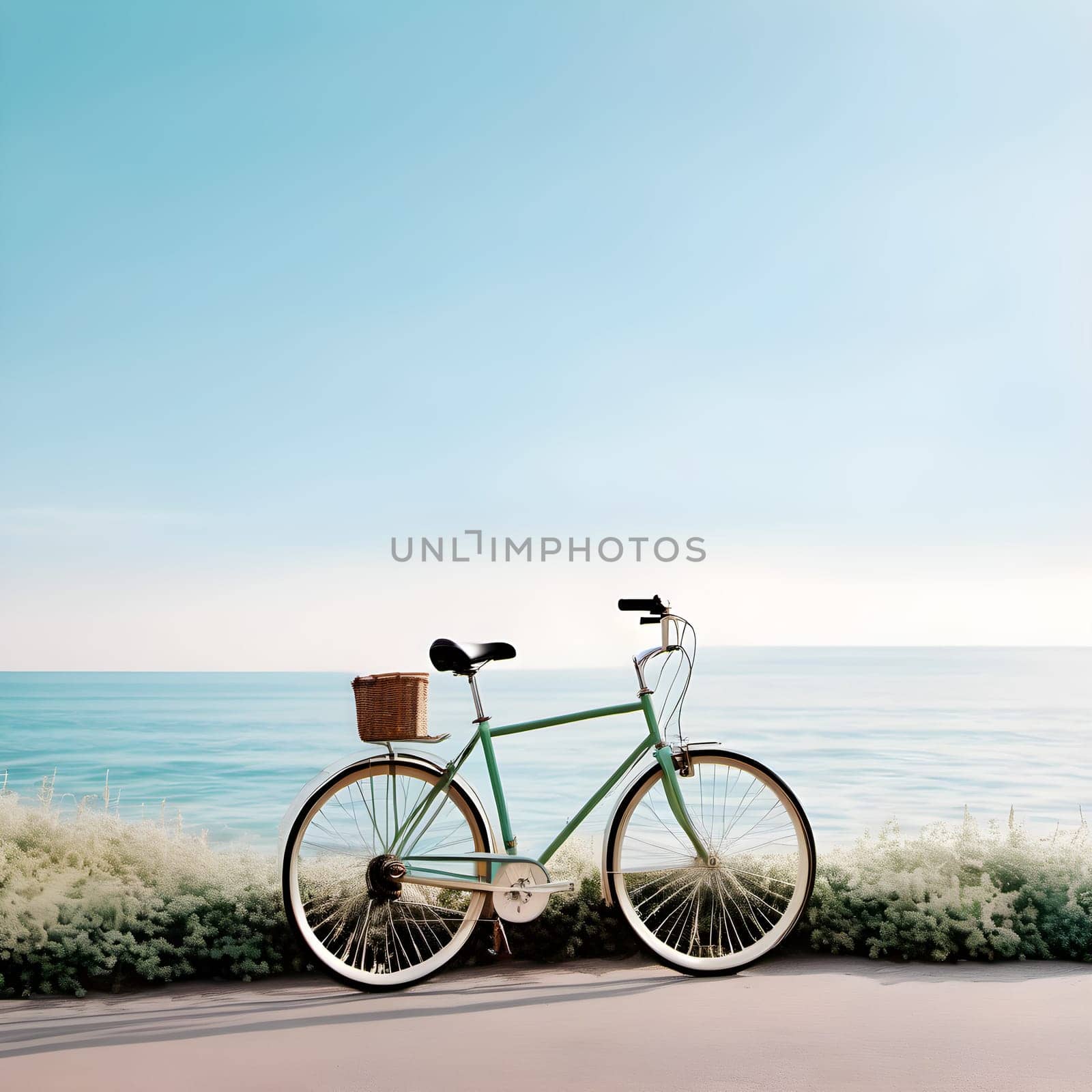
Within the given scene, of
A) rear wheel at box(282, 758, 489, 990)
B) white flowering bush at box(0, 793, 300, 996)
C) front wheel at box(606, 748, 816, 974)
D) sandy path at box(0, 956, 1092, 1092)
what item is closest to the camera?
sandy path at box(0, 956, 1092, 1092)

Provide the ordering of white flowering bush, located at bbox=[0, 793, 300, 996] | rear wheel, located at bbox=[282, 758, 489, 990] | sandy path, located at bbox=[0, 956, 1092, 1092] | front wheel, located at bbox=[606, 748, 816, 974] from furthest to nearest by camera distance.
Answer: front wheel, located at bbox=[606, 748, 816, 974]
rear wheel, located at bbox=[282, 758, 489, 990]
white flowering bush, located at bbox=[0, 793, 300, 996]
sandy path, located at bbox=[0, 956, 1092, 1092]

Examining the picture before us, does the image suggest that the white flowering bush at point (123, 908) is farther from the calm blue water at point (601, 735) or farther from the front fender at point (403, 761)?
the calm blue water at point (601, 735)

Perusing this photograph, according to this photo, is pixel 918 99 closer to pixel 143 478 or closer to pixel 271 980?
pixel 271 980

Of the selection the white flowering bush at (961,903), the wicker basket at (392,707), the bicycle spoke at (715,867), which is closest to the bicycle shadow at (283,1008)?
the bicycle spoke at (715,867)

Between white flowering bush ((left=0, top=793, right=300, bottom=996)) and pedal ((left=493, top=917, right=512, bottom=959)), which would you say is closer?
white flowering bush ((left=0, top=793, right=300, bottom=996))

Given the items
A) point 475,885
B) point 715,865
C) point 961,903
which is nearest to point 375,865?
point 475,885

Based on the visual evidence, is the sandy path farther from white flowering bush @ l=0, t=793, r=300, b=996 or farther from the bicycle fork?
the bicycle fork

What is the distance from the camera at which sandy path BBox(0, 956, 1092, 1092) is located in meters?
2.43

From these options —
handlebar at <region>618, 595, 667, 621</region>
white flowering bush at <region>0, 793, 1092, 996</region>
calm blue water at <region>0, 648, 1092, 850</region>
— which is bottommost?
calm blue water at <region>0, 648, 1092, 850</region>

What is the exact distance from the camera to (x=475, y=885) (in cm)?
311

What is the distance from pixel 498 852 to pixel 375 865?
0.42 metres

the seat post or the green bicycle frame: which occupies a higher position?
the seat post

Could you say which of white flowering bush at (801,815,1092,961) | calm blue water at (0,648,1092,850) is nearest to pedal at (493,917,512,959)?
calm blue water at (0,648,1092,850)

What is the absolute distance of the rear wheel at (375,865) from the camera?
3152mm
